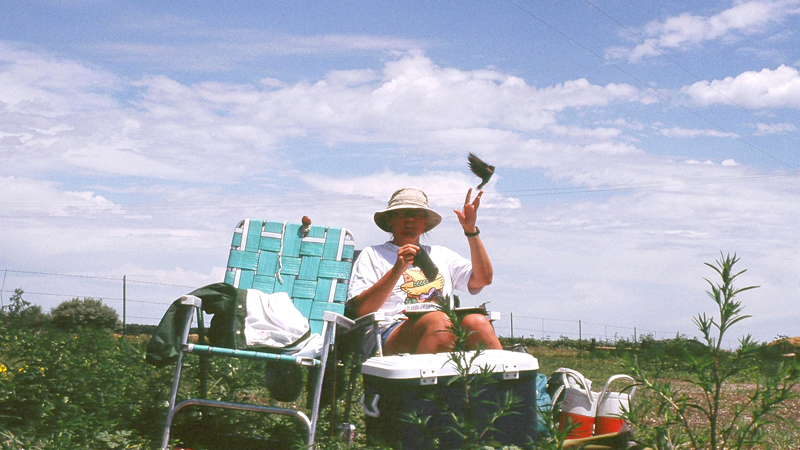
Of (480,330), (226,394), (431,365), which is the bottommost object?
(226,394)

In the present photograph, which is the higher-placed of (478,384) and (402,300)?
(402,300)

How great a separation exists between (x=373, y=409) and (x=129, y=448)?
127 centimetres

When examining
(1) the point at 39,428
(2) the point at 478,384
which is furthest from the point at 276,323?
(2) the point at 478,384

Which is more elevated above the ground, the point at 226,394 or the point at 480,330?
the point at 480,330

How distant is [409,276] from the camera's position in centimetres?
369

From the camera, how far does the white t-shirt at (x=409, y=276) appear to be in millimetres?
3602

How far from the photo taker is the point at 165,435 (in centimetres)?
316

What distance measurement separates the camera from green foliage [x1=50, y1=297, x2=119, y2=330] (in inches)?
541

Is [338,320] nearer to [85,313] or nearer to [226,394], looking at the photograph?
[226,394]

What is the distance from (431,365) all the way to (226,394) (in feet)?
7.32

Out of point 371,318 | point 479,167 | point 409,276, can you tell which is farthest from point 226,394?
point 479,167

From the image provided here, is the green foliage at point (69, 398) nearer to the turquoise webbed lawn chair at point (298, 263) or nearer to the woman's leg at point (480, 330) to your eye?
the turquoise webbed lawn chair at point (298, 263)

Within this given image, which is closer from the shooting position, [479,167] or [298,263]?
[479,167]

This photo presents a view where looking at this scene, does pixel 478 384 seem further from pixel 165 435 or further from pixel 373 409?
pixel 165 435
